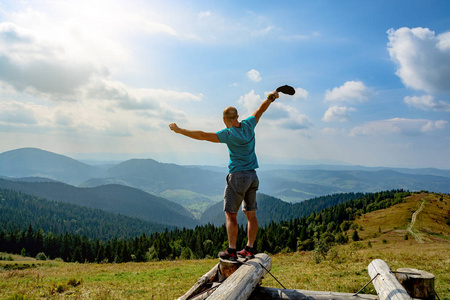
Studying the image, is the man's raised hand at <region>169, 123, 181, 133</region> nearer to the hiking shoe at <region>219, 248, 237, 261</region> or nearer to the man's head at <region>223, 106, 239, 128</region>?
the man's head at <region>223, 106, 239, 128</region>

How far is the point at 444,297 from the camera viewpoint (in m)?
9.38

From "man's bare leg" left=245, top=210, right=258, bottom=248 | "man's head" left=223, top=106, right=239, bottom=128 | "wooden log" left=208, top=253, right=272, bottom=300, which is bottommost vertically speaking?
"wooden log" left=208, top=253, right=272, bottom=300

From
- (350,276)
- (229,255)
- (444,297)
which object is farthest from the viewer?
(350,276)

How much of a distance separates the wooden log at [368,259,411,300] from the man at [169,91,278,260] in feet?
9.52

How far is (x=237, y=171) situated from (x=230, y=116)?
57.7 inches

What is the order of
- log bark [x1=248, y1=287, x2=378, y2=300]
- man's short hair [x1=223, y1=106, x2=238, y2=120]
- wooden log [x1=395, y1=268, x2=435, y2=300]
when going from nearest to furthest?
wooden log [x1=395, y1=268, x2=435, y2=300], log bark [x1=248, y1=287, x2=378, y2=300], man's short hair [x1=223, y1=106, x2=238, y2=120]

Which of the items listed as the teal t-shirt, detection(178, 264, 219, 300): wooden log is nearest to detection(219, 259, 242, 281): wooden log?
detection(178, 264, 219, 300): wooden log

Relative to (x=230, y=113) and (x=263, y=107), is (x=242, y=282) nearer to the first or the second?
(x=230, y=113)

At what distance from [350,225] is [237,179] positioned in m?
99.8

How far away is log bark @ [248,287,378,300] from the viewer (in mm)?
5516

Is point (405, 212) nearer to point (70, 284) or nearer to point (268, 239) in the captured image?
point (268, 239)

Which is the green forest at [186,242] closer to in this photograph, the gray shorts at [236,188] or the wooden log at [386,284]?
the wooden log at [386,284]

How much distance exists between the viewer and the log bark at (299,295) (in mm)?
5516

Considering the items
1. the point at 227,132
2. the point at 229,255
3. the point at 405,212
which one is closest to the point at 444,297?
the point at 229,255
